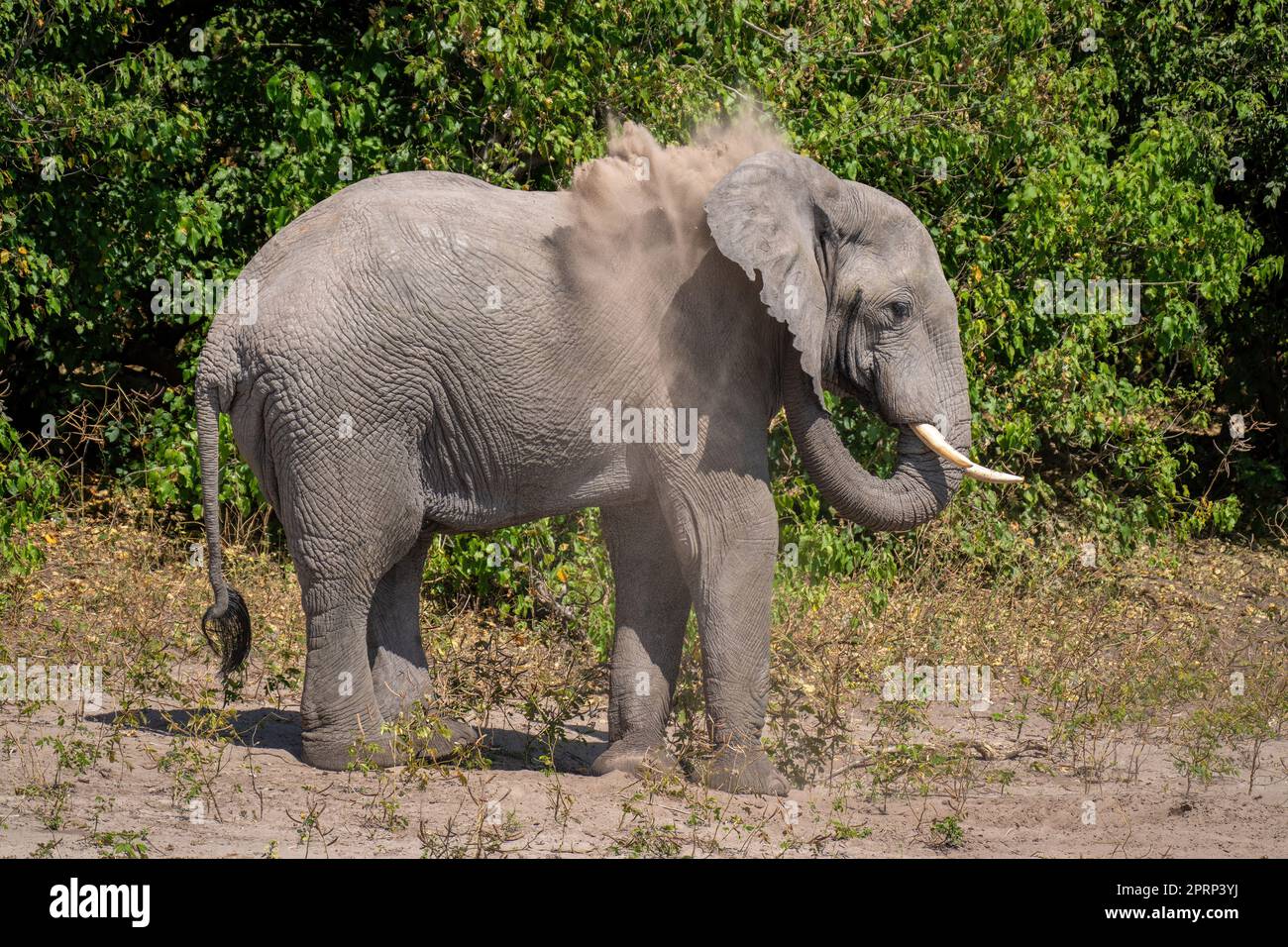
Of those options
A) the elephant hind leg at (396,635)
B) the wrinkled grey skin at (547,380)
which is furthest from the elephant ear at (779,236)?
the elephant hind leg at (396,635)

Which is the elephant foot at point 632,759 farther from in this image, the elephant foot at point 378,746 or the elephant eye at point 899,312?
the elephant eye at point 899,312

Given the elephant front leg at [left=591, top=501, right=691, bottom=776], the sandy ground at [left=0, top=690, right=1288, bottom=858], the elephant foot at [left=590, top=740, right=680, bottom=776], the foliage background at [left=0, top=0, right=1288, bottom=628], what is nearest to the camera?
the sandy ground at [left=0, top=690, right=1288, bottom=858]

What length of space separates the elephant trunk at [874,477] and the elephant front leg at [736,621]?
35 cm

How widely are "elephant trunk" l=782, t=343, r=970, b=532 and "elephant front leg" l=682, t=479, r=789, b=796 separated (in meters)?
0.35

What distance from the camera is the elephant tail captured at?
22.6 feet

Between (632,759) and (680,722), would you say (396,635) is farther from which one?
(680,722)

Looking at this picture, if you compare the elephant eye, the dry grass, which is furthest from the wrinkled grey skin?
the dry grass

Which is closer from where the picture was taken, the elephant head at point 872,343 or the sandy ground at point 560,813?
the sandy ground at point 560,813

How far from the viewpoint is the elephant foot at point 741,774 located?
6918 mm

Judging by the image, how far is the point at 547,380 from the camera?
22.4 feet

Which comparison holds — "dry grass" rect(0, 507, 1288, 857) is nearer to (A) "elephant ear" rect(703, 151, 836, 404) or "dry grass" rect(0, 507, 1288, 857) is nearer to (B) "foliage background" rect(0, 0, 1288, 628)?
(B) "foliage background" rect(0, 0, 1288, 628)

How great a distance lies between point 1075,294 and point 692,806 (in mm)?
6765

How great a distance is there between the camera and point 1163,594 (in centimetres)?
1158

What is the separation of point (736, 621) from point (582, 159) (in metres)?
4.10
